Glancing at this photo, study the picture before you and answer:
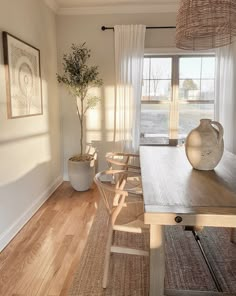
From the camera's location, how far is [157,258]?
1460mm

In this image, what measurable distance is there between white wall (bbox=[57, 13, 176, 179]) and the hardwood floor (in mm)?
1190

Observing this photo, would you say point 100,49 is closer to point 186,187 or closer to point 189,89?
point 189,89

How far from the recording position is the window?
13.3 feet

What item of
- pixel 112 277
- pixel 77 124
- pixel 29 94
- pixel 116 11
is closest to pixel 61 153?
pixel 77 124

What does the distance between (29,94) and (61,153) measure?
1507mm

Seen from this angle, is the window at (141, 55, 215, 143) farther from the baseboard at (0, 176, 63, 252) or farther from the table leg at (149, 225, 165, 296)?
the table leg at (149, 225, 165, 296)

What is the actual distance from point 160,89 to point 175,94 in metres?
0.24

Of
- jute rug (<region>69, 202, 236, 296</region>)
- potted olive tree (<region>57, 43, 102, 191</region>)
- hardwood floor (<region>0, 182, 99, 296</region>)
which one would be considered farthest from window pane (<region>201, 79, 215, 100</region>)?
hardwood floor (<region>0, 182, 99, 296</region>)

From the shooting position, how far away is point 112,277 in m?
1.98

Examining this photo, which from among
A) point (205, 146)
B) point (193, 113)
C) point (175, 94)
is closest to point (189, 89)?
point (175, 94)

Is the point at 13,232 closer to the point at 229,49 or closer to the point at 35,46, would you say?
the point at 35,46

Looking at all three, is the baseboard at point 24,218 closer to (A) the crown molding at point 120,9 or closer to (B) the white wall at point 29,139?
(B) the white wall at point 29,139

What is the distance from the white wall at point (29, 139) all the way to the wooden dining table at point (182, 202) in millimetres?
1326

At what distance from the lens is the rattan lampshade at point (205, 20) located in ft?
6.15
